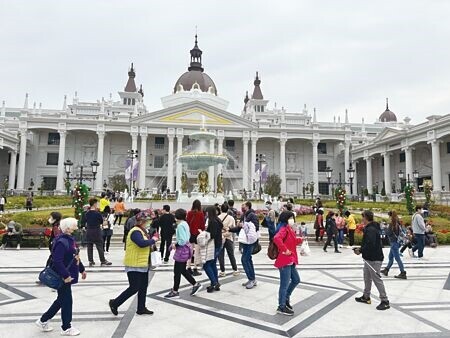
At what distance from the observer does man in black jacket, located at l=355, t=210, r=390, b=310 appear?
6359 millimetres

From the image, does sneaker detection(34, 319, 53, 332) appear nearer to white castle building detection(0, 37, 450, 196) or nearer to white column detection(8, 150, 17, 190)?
white castle building detection(0, 37, 450, 196)

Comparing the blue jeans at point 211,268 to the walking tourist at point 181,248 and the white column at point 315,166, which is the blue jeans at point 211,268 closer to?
the walking tourist at point 181,248

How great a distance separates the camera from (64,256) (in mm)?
4906

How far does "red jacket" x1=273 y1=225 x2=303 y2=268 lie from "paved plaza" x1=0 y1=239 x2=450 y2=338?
935 mm

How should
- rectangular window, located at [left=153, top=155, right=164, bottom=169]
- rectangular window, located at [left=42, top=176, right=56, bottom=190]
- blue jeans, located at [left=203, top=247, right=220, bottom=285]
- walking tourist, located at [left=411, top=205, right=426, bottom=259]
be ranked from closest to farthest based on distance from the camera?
blue jeans, located at [left=203, top=247, right=220, bottom=285]
walking tourist, located at [left=411, top=205, right=426, bottom=259]
rectangular window, located at [left=42, top=176, right=56, bottom=190]
rectangular window, located at [left=153, top=155, right=164, bottom=169]

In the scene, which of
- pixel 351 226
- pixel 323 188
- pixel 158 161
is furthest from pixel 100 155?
pixel 351 226

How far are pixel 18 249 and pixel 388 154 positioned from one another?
1815 inches

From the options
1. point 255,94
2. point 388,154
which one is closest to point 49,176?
point 255,94

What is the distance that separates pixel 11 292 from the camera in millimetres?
7277

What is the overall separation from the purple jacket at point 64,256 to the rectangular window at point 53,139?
56.4m

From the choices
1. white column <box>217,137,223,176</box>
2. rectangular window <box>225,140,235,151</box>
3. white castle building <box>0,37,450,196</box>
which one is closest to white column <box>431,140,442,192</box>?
white castle building <box>0,37,450,196</box>

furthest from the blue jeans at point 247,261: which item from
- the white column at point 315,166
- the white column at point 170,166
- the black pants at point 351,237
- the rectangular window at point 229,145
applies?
the rectangular window at point 229,145

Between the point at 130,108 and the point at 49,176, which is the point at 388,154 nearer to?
the point at 130,108

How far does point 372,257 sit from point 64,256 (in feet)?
18.1
